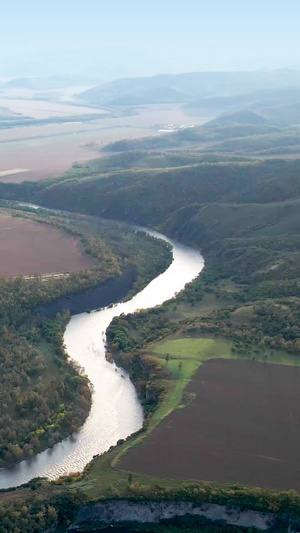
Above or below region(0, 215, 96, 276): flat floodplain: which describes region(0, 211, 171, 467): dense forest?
below

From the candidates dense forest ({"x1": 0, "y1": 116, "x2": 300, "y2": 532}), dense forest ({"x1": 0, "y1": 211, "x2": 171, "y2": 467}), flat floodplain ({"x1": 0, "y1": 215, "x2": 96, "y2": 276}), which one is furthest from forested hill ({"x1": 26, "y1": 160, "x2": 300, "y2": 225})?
flat floodplain ({"x1": 0, "y1": 215, "x2": 96, "y2": 276})

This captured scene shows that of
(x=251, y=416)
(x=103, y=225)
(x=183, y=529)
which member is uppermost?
(x=103, y=225)

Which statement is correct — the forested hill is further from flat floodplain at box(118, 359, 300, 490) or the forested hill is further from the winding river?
flat floodplain at box(118, 359, 300, 490)

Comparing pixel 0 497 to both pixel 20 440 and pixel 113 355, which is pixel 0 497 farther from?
pixel 113 355

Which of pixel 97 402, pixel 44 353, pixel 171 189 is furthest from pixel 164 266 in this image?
pixel 97 402

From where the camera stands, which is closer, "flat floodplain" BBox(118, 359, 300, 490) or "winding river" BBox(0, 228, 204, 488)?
"flat floodplain" BBox(118, 359, 300, 490)

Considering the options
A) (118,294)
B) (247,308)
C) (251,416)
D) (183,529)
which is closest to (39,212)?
Answer: (118,294)
